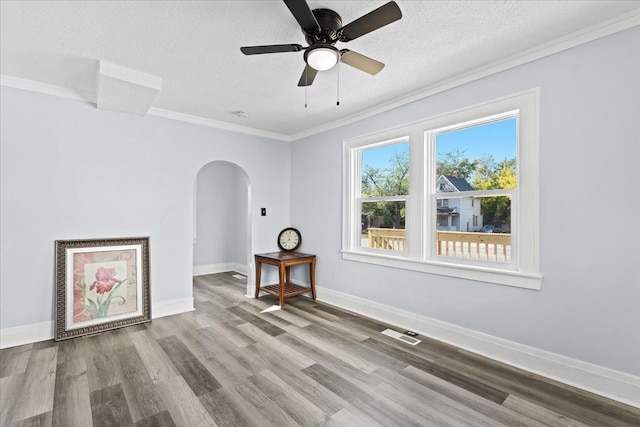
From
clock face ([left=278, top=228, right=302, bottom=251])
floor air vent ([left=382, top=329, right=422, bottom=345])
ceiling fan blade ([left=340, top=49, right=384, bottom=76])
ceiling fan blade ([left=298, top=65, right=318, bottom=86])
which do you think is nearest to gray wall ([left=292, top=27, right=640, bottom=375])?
floor air vent ([left=382, top=329, right=422, bottom=345])

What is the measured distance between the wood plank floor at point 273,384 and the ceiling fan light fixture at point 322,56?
2343mm

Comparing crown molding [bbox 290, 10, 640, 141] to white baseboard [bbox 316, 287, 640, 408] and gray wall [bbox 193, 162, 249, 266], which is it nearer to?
white baseboard [bbox 316, 287, 640, 408]

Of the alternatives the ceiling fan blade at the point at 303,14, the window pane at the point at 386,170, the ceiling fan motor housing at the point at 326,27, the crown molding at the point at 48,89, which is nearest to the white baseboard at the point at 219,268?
the window pane at the point at 386,170

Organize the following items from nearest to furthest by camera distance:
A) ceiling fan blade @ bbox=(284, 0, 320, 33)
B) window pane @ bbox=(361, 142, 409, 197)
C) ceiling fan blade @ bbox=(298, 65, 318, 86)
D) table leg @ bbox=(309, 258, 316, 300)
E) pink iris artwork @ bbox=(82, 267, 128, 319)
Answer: ceiling fan blade @ bbox=(284, 0, 320, 33), ceiling fan blade @ bbox=(298, 65, 318, 86), pink iris artwork @ bbox=(82, 267, 128, 319), window pane @ bbox=(361, 142, 409, 197), table leg @ bbox=(309, 258, 316, 300)

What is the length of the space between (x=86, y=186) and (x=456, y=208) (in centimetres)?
403

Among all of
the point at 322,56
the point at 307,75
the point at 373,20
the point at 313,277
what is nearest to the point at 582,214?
the point at 373,20

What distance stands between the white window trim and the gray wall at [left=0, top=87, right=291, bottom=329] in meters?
1.95

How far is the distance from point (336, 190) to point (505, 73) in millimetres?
2368

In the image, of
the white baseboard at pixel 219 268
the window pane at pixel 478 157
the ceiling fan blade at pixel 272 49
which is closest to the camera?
the ceiling fan blade at pixel 272 49

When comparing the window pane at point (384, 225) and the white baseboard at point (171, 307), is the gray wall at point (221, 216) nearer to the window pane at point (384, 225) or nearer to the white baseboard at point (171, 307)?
the white baseboard at point (171, 307)

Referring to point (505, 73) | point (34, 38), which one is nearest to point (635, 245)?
point (505, 73)

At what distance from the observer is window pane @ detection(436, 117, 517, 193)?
274 cm

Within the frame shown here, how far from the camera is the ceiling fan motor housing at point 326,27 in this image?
6.46ft

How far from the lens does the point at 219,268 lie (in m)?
6.65
